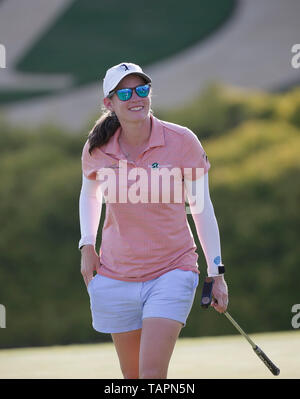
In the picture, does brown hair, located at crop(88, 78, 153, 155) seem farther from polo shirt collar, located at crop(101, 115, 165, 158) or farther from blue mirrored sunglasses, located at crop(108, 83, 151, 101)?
blue mirrored sunglasses, located at crop(108, 83, 151, 101)

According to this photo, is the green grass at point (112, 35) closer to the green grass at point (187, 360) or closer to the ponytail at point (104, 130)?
the green grass at point (187, 360)

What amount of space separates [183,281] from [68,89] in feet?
27.4

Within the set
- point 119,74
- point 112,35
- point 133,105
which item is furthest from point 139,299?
point 112,35

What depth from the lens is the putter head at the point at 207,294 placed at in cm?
326

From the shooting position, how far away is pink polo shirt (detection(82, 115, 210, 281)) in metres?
3.29

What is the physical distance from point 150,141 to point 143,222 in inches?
12.8

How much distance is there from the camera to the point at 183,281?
3.27 m

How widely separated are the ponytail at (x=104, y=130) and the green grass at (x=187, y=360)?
1943 millimetres

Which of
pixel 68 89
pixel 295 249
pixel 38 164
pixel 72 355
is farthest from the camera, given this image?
pixel 68 89

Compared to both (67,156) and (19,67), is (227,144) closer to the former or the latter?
(67,156)

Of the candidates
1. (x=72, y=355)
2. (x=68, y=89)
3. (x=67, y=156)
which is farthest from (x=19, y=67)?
(x=72, y=355)

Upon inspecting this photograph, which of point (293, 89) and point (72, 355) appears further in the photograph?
point (293, 89)

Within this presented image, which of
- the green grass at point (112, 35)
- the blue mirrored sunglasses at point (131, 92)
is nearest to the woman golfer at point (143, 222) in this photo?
the blue mirrored sunglasses at point (131, 92)
